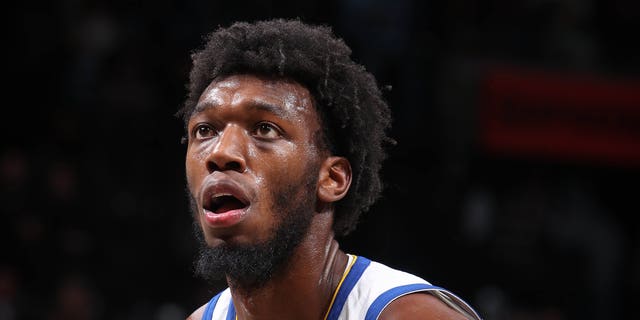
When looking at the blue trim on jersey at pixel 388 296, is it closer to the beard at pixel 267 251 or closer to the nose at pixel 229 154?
the beard at pixel 267 251

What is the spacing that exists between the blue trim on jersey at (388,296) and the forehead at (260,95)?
25.8 inches

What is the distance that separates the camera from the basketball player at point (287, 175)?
9.98 feet

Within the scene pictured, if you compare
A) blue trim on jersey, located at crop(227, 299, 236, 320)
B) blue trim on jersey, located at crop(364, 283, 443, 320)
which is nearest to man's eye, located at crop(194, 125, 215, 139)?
blue trim on jersey, located at crop(227, 299, 236, 320)

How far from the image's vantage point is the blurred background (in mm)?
6977

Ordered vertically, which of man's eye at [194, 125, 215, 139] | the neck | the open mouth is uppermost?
man's eye at [194, 125, 215, 139]

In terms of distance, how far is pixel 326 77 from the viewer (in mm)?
3264

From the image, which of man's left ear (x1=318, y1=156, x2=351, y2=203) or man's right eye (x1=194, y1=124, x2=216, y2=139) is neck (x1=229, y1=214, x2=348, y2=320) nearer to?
man's left ear (x1=318, y1=156, x2=351, y2=203)

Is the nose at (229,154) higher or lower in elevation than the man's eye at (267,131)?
lower

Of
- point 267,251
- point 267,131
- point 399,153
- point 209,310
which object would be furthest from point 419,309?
point 399,153

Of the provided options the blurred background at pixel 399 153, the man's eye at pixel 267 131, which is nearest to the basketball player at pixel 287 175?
the man's eye at pixel 267 131

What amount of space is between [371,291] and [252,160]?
604 millimetres

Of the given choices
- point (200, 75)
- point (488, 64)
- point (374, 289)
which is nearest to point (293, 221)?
point (374, 289)

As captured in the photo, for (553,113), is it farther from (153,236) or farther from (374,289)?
(374,289)

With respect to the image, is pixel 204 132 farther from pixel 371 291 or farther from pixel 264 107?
pixel 371 291
